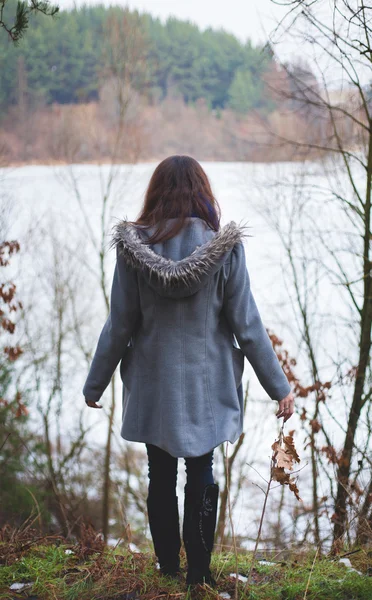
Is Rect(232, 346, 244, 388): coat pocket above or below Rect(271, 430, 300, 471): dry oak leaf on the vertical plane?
above

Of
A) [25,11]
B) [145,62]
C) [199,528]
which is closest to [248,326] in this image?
[199,528]

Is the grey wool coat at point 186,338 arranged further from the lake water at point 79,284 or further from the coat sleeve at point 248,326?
the lake water at point 79,284

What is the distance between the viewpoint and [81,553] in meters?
2.52

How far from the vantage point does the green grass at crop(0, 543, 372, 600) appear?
215 centimetres

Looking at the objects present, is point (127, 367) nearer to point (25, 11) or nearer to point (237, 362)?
point (237, 362)

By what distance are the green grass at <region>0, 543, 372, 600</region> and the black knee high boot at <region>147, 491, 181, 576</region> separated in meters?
0.07

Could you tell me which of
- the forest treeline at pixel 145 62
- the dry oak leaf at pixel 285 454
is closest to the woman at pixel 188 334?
the dry oak leaf at pixel 285 454

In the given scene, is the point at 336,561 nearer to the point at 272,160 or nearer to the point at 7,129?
the point at 272,160

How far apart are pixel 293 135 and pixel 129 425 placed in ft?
19.3

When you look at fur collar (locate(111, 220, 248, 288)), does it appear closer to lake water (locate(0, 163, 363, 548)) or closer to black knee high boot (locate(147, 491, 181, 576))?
black knee high boot (locate(147, 491, 181, 576))

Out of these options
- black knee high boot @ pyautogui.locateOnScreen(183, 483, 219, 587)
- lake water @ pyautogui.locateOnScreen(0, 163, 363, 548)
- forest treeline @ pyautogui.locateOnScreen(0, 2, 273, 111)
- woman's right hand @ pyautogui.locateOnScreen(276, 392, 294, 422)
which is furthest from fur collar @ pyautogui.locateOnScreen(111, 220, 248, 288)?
forest treeline @ pyautogui.locateOnScreen(0, 2, 273, 111)

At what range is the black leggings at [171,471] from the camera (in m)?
2.05

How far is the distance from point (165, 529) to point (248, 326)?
785 mm

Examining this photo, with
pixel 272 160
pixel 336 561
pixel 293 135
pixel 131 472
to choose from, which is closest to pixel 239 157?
pixel 272 160
